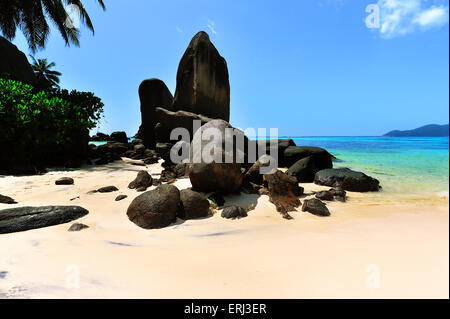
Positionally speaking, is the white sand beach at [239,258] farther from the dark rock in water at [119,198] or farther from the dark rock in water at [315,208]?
the dark rock in water at [119,198]

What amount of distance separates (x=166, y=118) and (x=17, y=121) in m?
5.17

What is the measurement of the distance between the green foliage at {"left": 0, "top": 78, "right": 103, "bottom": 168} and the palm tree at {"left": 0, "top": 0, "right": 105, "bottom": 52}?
7.90 metres

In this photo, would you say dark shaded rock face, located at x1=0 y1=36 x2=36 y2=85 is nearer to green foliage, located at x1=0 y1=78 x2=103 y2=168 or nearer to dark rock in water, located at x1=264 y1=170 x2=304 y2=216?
green foliage, located at x1=0 y1=78 x2=103 y2=168

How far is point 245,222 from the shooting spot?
10.2 feet

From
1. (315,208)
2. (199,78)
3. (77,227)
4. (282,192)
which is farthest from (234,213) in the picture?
(199,78)

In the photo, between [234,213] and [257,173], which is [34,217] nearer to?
[234,213]

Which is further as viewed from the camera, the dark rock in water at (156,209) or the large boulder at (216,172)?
the large boulder at (216,172)

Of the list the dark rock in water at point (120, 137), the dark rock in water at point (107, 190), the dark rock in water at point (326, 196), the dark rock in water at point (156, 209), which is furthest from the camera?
the dark rock in water at point (120, 137)

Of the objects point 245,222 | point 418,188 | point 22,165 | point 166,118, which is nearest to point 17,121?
point 22,165

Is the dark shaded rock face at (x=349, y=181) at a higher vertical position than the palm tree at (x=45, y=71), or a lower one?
lower

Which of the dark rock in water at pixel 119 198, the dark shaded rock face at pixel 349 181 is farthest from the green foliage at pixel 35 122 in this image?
the dark shaded rock face at pixel 349 181

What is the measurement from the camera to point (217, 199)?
3814 mm

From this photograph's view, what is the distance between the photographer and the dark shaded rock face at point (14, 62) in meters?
Result: 12.3

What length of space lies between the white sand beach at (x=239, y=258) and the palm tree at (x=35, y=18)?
1590 centimetres
